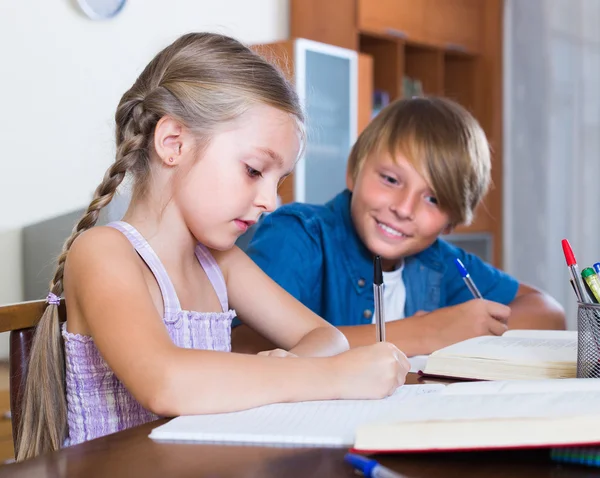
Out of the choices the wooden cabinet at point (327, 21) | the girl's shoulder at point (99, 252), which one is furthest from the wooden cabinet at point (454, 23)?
the girl's shoulder at point (99, 252)

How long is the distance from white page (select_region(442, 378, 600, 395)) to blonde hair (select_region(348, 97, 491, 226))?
31.8 inches

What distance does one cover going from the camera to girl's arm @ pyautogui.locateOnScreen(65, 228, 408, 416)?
76cm

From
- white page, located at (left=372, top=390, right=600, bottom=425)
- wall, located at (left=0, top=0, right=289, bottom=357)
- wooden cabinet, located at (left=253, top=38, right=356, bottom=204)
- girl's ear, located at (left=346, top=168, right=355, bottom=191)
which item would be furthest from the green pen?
wooden cabinet, located at (left=253, top=38, right=356, bottom=204)

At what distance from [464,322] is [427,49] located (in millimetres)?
3335

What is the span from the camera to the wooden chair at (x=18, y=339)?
992mm

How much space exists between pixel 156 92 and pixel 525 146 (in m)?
3.75

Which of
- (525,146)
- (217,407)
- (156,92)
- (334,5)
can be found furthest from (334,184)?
(217,407)

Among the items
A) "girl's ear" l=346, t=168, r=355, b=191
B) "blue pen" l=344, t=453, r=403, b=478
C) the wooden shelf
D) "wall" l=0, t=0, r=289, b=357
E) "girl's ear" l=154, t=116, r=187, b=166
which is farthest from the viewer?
the wooden shelf

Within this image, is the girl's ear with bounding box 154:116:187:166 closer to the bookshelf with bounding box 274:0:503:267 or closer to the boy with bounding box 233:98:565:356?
the boy with bounding box 233:98:565:356

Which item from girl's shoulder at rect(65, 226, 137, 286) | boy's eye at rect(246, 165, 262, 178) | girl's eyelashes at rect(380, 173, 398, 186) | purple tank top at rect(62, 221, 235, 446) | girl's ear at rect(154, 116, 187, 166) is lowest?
purple tank top at rect(62, 221, 235, 446)

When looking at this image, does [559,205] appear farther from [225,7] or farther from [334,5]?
[225,7]

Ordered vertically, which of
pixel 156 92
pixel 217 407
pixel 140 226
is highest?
pixel 156 92

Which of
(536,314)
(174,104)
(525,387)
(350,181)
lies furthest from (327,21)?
(525,387)

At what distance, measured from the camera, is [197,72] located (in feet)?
3.64
